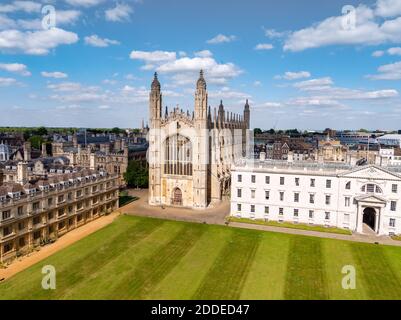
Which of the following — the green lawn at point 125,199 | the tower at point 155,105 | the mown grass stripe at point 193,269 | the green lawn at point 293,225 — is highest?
the tower at point 155,105

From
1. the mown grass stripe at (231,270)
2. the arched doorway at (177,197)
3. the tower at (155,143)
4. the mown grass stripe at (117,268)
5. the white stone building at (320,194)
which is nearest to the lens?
the mown grass stripe at (117,268)

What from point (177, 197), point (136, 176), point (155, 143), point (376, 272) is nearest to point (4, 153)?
point (136, 176)

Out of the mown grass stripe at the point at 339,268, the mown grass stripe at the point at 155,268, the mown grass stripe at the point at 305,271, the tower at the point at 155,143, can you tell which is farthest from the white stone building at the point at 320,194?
the tower at the point at 155,143

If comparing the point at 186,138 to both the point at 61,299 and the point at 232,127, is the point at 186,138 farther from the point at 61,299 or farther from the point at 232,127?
the point at 61,299

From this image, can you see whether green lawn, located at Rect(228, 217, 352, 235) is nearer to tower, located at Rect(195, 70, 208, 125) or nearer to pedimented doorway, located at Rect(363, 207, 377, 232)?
pedimented doorway, located at Rect(363, 207, 377, 232)

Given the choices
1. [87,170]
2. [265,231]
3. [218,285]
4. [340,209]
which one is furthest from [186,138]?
[218,285]

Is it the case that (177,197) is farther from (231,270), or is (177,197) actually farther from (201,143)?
(231,270)

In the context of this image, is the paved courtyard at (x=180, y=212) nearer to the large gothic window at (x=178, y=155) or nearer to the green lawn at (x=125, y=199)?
the green lawn at (x=125, y=199)
